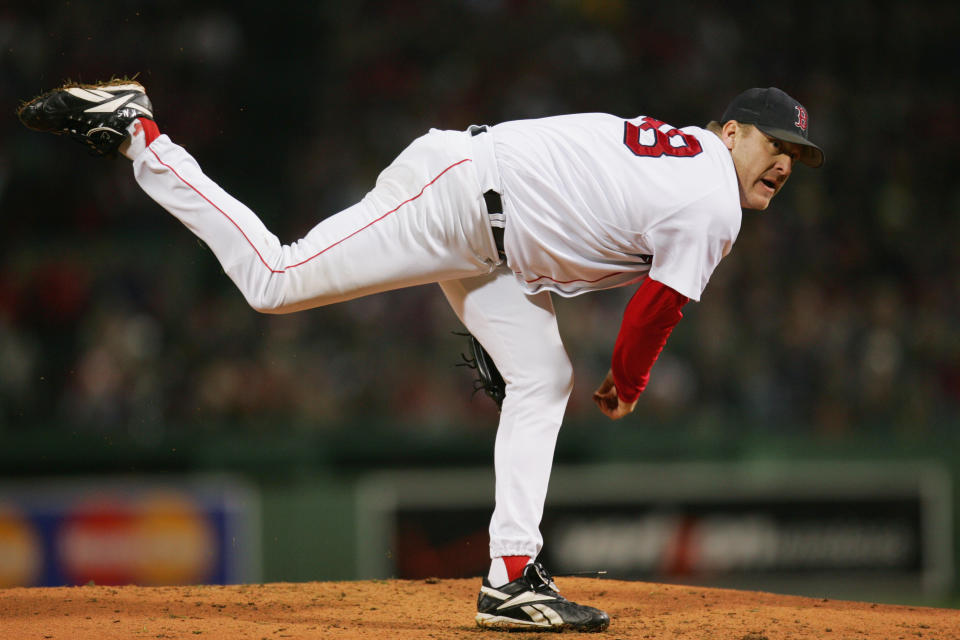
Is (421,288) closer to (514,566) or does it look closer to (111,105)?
(111,105)

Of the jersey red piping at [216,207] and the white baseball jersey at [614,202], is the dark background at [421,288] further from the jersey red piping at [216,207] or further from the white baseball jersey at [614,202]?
the white baseball jersey at [614,202]

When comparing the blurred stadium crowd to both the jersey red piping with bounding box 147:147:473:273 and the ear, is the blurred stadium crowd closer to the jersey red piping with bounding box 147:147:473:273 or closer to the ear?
the jersey red piping with bounding box 147:147:473:273

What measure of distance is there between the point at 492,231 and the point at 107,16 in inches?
308

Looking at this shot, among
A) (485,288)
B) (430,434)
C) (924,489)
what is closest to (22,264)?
(430,434)

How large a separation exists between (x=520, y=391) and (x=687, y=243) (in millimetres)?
692

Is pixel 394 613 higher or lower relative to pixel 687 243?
lower

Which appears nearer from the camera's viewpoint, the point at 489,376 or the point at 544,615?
the point at 544,615

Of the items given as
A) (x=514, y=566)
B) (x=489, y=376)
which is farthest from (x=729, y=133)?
(x=514, y=566)

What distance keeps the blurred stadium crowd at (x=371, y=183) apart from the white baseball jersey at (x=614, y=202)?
4.45 meters

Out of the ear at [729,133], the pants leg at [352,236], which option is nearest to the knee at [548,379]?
the pants leg at [352,236]

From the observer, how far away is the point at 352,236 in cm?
305

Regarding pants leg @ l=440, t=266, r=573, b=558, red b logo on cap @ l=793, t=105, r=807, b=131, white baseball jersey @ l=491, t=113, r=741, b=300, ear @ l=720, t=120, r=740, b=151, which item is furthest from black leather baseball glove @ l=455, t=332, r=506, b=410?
red b logo on cap @ l=793, t=105, r=807, b=131

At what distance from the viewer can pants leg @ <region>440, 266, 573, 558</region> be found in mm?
3164

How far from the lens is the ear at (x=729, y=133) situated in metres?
3.18
